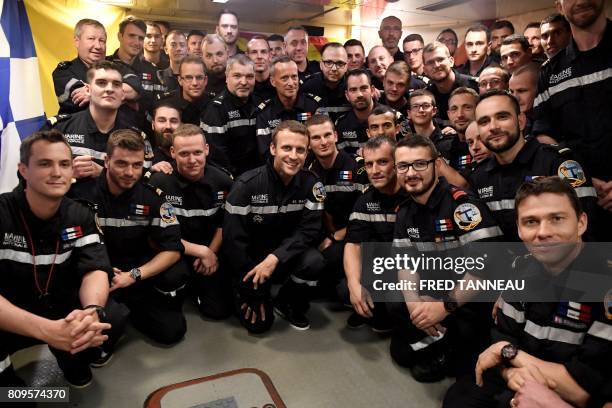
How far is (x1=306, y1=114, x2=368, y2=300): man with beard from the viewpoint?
3.63 m

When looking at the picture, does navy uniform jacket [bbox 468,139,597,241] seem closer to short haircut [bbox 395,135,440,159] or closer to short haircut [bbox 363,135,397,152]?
short haircut [bbox 395,135,440,159]

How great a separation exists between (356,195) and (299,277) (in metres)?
1.03

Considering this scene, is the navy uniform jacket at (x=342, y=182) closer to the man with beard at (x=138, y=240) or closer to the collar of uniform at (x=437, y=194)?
the collar of uniform at (x=437, y=194)

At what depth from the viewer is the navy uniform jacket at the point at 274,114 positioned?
4.32 m

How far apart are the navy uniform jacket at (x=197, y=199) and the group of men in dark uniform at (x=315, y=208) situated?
13mm

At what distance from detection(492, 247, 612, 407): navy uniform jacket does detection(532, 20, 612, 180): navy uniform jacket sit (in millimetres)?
1166

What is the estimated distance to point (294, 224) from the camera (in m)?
3.47

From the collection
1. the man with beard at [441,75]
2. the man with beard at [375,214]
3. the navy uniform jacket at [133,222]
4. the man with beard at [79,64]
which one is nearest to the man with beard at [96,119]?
the navy uniform jacket at [133,222]

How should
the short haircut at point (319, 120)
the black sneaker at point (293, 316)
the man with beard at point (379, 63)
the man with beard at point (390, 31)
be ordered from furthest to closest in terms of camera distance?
the man with beard at point (390, 31) → the man with beard at point (379, 63) → the short haircut at point (319, 120) → the black sneaker at point (293, 316)

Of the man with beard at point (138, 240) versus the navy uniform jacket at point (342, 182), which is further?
the navy uniform jacket at point (342, 182)

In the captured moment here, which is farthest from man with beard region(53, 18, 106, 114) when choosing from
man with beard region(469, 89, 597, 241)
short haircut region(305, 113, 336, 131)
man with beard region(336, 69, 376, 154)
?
man with beard region(469, 89, 597, 241)

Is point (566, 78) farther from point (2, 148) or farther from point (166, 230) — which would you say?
point (2, 148)

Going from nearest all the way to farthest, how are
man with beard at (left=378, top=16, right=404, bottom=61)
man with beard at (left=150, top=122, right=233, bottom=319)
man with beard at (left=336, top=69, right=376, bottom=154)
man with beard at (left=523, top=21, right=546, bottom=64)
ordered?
man with beard at (left=150, top=122, right=233, bottom=319) < man with beard at (left=336, top=69, right=376, bottom=154) < man with beard at (left=523, top=21, right=546, bottom=64) < man with beard at (left=378, top=16, right=404, bottom=61)

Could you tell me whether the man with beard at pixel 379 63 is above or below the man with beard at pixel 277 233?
above
